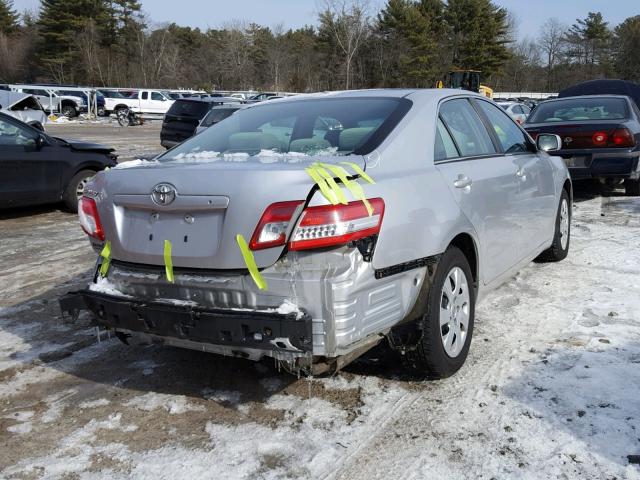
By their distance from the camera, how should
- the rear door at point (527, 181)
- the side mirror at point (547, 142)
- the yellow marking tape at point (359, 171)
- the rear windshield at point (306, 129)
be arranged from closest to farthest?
the yellow marking tape at point (359, 171), the rear windshield at point (306, 129), the rear door at point (527, 181), the side mirror at point (547, 142)

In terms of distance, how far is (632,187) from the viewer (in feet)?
32.5

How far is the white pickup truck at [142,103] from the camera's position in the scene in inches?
1533

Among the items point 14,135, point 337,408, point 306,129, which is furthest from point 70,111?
point 337,408

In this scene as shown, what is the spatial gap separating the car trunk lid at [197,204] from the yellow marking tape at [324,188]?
32 mm

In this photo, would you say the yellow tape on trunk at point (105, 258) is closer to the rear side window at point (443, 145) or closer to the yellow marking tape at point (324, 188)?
the yellow marking tape at point (324, 188)

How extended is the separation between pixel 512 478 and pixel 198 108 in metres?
16.4

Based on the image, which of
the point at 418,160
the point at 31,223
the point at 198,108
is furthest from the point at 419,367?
the point at 198,108

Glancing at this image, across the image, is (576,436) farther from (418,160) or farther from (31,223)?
(31,223)

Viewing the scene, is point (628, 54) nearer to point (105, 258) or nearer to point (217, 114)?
point (217, 114)

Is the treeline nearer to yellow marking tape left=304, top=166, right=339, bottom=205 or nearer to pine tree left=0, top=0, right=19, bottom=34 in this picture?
pine tree left=0, top=0, right=19, bottom=34

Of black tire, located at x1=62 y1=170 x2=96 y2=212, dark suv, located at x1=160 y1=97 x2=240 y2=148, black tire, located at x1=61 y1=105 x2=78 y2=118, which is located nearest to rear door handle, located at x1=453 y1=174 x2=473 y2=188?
black tire, located at x1=62 y1=170 x2=96 y2=212

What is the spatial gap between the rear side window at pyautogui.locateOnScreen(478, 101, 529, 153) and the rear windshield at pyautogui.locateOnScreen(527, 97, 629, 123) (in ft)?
16.0

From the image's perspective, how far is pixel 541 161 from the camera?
5.16 metres

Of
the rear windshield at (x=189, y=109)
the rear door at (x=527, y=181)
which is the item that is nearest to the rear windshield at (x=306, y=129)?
the rear door at (x=527, y=181)
